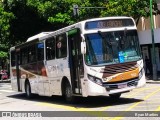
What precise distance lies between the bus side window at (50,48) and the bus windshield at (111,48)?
10.4 ft

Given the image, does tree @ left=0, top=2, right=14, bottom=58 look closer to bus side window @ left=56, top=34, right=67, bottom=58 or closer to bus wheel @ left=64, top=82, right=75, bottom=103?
bus side window @ left=56, top=34, right=67, bottom=58

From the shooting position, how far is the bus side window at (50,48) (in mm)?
17375

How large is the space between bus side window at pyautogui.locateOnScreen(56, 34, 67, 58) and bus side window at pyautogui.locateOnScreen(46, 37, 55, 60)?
1.48 feet

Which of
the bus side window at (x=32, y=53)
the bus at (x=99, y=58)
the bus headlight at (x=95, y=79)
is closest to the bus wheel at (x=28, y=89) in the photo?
the bus side window at (x=32, y=53)

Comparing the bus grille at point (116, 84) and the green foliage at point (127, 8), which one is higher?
the green foliage at point (127, 8)

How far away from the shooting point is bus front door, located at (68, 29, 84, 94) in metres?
15.0

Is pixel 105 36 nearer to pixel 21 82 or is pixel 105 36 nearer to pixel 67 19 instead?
pixel 21 82

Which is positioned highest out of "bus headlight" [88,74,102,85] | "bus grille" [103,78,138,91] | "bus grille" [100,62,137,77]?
"bus grille" [100,62,137,77]

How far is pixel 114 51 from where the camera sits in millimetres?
14641

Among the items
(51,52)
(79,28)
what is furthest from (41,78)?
(79,28)

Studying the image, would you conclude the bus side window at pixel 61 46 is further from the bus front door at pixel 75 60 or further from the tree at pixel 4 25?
the tree at pixel 4 25

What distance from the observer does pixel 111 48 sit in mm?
14609

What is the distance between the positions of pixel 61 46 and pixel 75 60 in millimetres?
1368

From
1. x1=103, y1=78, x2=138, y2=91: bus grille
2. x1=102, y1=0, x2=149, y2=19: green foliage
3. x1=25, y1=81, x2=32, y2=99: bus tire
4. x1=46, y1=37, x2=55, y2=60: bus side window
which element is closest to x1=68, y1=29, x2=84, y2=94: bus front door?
x1=103, y1=78, x2=138, y2=91: bus grille
